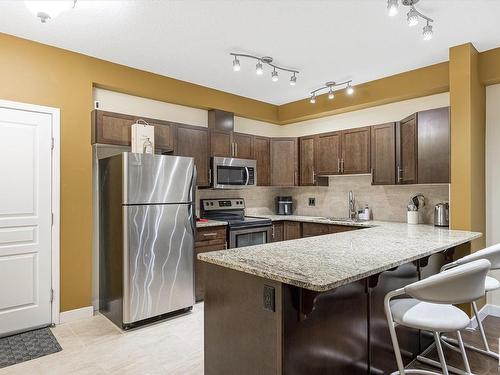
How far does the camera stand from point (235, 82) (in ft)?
13.9

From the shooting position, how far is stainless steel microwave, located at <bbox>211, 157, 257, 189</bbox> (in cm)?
421

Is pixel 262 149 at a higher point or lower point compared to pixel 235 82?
lower

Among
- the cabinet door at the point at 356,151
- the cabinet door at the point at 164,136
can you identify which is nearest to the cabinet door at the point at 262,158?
the cabinet door at the point at 356,151

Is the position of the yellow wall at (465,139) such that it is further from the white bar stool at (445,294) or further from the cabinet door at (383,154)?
the white bar stool at (445,294)

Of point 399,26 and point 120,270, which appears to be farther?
point 120,270

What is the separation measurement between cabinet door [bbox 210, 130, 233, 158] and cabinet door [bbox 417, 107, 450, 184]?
7.51ft

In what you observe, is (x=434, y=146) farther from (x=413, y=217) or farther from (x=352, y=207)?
(x=352, y=207)

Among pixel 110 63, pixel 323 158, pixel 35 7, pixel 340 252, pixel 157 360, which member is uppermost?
pixel 110 63

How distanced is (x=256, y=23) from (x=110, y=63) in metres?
1.74

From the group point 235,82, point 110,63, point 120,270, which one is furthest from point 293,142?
point 120,270

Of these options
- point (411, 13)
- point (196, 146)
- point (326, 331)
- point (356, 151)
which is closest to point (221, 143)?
point (196, 146)

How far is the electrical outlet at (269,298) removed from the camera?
153cm

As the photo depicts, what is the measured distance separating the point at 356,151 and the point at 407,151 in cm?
73

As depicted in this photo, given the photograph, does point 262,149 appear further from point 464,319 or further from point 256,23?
point 464,319
